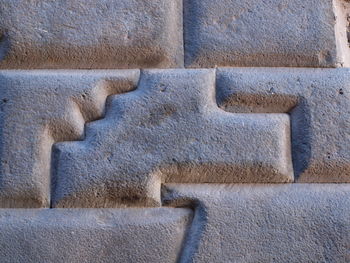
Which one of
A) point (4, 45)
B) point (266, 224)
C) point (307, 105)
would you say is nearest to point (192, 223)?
point (266, 224)

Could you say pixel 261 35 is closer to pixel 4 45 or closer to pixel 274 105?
pixel 274 105

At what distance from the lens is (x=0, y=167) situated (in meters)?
0.66

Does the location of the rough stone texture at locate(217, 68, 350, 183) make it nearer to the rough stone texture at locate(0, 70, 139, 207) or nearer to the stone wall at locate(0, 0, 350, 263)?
the stone wall at locate(0, 0, 350, 263)

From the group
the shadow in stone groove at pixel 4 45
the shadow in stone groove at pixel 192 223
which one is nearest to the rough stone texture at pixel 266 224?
the shadow in stone groove at pixel 192 223

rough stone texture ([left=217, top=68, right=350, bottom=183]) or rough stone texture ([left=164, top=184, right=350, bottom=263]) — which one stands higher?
rough stone texture ([left=217, top=68, right=350, bottom=183])

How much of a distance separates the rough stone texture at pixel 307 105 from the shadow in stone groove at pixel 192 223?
13 cm

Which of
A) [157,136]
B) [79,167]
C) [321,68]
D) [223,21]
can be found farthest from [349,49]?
[79,167]

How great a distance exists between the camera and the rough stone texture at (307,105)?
668 millimetres

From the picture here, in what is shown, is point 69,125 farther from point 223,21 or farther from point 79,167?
point 223,21

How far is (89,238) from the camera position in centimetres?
64

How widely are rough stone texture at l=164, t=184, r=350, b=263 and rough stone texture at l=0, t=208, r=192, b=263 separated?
29 millimetres

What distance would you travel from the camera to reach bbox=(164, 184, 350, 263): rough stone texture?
2.08ft

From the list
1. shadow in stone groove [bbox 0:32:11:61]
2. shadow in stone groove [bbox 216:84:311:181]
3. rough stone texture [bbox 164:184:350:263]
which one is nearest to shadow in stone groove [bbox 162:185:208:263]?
rough stone texture [bbox 164:184:350:263]

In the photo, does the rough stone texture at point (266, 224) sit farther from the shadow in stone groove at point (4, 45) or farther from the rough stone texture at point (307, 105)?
the shadow in stone groove at point (4, 45)
